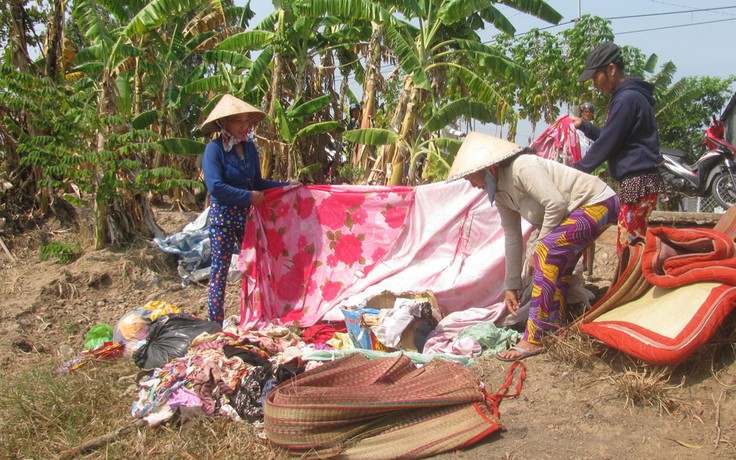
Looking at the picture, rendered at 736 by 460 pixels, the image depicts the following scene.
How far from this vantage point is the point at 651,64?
14398 millimetres

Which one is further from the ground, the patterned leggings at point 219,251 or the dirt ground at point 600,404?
the patterned leggings at point 219,251

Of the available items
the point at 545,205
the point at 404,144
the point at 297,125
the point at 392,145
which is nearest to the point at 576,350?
Result: the point at 545,205

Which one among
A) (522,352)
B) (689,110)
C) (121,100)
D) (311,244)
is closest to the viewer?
(522,352)

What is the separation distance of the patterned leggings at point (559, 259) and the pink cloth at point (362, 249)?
2.73ft

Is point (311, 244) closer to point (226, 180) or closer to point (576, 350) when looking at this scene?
point (226, 180)

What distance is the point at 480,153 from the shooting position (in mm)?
3262

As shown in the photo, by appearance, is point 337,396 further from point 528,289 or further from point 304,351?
point 528,289

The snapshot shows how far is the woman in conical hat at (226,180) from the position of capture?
4.31 meters

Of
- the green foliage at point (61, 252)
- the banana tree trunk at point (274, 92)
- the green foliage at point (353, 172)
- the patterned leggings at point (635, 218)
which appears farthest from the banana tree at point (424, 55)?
the patterned leggings at point (635, 218)

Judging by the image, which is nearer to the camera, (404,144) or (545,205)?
(545,205)

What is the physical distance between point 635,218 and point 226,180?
110 inches

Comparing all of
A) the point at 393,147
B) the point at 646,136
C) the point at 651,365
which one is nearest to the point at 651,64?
the point at 393,147

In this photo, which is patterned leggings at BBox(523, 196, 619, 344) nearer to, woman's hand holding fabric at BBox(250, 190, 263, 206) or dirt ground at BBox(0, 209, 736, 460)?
dirt ground at BBox(0, 209, 736, 460)

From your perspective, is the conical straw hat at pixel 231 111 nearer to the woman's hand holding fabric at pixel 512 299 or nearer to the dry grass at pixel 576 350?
the woman's hand holding fabric at pixel 512 299
